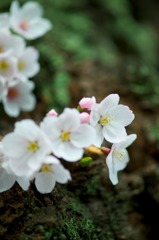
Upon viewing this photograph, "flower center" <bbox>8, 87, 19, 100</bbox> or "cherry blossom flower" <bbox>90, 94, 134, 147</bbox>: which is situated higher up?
"cherry blossom flower" <bbox>90, 94, 134, 147</bbox>

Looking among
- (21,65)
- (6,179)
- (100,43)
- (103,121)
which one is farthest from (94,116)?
(100,43)

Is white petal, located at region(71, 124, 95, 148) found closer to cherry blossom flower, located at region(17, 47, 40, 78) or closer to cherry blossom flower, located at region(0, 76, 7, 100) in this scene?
cherry blossom flower, located at region(0, 76, 7, 100)

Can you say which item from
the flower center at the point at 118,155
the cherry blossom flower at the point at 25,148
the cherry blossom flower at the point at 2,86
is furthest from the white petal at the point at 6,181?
the cherry blossom flower at the point at 2,86

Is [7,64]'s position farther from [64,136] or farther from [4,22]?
[64,136]

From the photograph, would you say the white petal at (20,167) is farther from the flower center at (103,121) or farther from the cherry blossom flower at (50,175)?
the flower center at (103,121)

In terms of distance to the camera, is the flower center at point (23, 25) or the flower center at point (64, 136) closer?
the flower center at point (64, 136)

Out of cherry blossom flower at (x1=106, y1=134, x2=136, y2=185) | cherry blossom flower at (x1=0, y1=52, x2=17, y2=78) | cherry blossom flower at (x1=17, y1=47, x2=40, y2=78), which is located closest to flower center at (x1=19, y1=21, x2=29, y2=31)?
cherry blossom flower at (x1=17, y1=47, x2=40, y2=78)

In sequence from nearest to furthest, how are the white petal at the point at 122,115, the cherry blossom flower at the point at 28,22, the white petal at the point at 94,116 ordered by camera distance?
the white petal at the point at 94,116 < the white petal at the point at 122,115 < the cherry blossom flower at the point at 28,22
